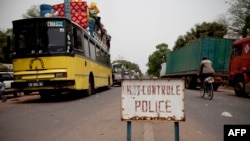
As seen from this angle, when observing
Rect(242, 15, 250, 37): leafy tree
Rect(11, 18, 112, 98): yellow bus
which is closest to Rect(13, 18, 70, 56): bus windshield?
Rect(11, 18, 112, 98): yellow bus

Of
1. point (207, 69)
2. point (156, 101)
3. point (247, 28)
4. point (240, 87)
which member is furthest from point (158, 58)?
point (156, 101)

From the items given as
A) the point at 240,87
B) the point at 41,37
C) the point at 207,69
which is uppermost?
the point at 41,37

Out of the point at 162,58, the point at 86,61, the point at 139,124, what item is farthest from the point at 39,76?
the point at 162,58

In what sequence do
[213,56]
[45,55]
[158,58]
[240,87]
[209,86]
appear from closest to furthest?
1. [45,55]
2. [209,86]
3. [240,87]
4. [213,56]
5. [158,58]

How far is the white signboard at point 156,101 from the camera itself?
4.11 metres

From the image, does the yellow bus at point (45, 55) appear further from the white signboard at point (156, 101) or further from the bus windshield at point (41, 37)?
the white signboard at point (156, 101)

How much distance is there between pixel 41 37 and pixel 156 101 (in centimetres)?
885

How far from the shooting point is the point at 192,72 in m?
23.8

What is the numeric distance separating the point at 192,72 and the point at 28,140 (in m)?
19.7

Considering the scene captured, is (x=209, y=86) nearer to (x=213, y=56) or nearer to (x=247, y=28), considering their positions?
(x=213, y=56)

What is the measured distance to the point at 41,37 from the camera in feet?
39.4

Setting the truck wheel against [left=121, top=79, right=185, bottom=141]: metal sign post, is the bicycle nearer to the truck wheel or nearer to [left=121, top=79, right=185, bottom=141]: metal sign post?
the truck wheel

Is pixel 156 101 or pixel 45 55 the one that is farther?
pixel 45 55

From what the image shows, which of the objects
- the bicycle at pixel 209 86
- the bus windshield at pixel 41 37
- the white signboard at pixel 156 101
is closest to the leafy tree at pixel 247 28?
the bicycle at pixel 209 86
